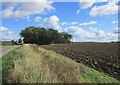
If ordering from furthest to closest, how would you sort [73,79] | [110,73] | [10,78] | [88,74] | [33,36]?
[33,36] < [110,73] < [88,74] < [10,78] < [73,79]

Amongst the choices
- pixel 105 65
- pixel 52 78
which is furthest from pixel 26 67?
pixel 105 65

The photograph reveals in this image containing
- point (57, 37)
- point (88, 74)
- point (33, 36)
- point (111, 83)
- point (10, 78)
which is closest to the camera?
point (10, 78)

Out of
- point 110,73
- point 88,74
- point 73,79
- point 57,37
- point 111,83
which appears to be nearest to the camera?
point 73,79

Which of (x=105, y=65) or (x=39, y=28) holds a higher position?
(x=39, y=28)

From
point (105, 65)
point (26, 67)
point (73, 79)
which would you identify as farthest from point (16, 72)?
point (105, 65)

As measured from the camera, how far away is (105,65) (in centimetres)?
1856

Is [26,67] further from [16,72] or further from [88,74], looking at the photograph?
[88,74]

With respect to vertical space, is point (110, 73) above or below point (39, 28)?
below

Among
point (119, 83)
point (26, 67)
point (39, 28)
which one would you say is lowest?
Result: point (119, 83)

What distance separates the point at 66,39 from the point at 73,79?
359 feet

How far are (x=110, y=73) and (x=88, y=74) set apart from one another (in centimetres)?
225

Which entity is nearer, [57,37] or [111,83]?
[111,83]

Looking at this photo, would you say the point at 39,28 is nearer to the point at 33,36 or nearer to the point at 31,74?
the point at 33,36

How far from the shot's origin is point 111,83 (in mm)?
12398
